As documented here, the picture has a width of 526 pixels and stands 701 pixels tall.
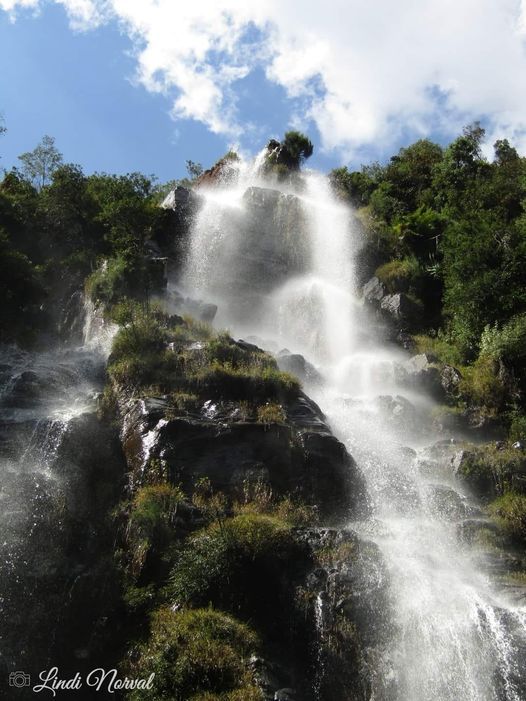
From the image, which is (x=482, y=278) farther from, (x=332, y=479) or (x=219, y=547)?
(x=219, y=547)

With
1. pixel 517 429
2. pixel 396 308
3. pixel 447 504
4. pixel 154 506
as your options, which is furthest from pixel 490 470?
pixel 396 308

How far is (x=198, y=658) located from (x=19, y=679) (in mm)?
3034

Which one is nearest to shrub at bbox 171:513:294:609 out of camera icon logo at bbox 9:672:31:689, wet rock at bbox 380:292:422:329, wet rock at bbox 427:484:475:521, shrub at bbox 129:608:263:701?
shrub at bbox 129:608:263:701

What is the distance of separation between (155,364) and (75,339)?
7.49 metres

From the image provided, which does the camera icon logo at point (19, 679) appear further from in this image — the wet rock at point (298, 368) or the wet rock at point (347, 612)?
the wet rock at point (298, 368)

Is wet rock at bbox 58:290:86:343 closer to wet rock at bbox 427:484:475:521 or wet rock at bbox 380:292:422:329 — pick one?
wet rock at bbox 380:292:422:329

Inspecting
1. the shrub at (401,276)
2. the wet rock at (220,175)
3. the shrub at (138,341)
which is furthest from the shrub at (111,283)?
the wet rock at (220,175)

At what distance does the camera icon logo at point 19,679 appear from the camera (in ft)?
30.2

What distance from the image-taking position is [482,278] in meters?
21.4

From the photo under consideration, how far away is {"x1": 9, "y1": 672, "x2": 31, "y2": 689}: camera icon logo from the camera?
30.2ft

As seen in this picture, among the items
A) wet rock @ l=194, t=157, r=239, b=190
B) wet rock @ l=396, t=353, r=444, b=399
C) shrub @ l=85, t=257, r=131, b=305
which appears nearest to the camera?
wet rock @ l=396, t=353, r=444, b=399
